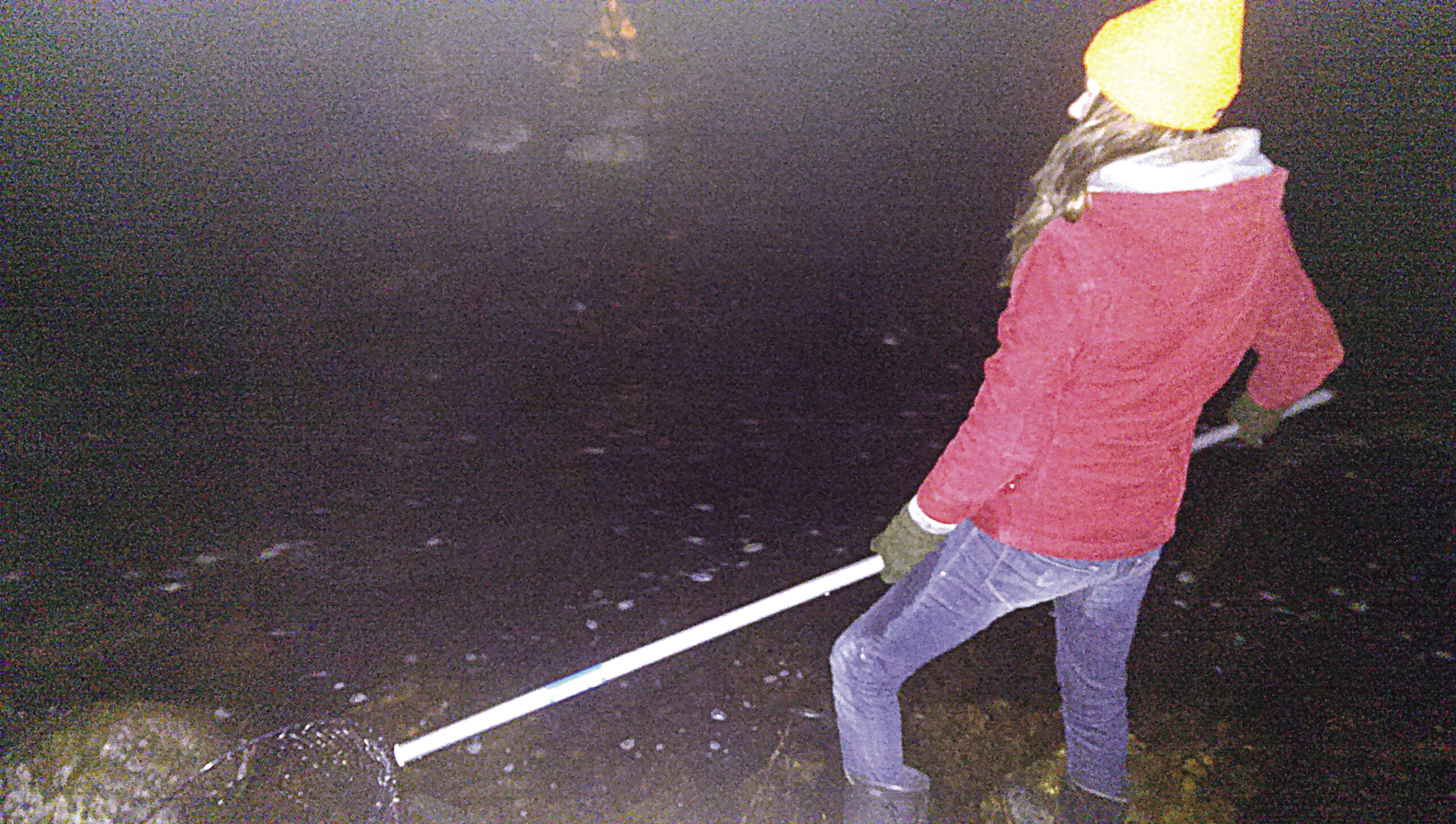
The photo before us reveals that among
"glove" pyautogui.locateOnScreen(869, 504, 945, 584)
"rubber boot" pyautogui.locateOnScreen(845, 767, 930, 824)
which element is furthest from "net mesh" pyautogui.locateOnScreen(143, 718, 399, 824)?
"glove" pyautogui.locateOnScreen(869, 504, 945, 584)

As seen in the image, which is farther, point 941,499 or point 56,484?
point 56,484

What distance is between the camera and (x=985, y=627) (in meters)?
1.59

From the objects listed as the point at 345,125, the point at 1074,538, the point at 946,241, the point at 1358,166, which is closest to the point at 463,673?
the point at 1074,538

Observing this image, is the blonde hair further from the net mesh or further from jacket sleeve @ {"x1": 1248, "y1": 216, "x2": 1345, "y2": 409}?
the net mesh

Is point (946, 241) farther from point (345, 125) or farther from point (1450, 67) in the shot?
point (1450, 67)

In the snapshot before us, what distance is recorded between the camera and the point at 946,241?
5742mm

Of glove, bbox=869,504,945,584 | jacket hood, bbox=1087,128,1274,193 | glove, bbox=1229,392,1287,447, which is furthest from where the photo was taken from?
glove, bbox=1229,392,1287,447

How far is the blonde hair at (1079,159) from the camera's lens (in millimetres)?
1268

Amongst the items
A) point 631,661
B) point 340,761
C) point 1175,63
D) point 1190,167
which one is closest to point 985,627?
point 631,661

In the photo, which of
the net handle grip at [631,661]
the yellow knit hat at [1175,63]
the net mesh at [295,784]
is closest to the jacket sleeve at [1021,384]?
the yellow knit hat at [1175,63]

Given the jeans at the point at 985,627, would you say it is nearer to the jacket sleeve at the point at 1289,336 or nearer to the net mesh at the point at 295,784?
the jacket sleeve at the point at 1289,336

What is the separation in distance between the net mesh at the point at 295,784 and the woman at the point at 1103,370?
50.6 inches

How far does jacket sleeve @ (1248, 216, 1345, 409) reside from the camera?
139 cm

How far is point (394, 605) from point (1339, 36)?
12.4m
